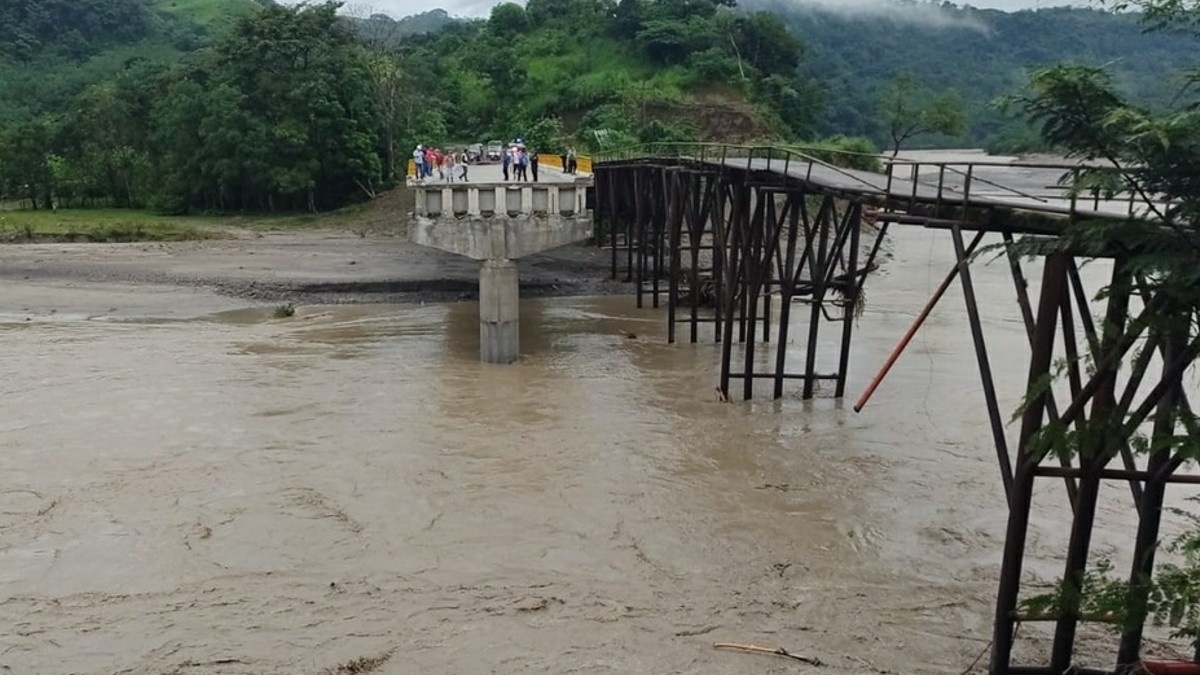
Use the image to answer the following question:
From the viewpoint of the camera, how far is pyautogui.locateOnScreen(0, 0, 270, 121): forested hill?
284ft

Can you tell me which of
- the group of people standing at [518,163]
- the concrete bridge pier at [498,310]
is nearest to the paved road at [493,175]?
the group of people standing at [518,163]

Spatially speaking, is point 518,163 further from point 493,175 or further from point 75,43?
point 75,43

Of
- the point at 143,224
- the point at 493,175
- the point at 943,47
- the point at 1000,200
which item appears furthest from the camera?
the point at 943,47

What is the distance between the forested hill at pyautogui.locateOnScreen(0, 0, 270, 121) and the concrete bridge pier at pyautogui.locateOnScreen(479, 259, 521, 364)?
72.8 m

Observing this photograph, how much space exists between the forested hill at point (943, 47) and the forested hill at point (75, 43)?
55538 millimetres

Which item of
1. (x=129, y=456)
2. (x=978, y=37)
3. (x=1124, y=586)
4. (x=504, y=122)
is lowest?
(x=129, y=456)

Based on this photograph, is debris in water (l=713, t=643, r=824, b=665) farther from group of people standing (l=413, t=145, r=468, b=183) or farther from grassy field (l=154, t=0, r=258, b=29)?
grassy field (l=154, t=0, r=258, b=29)

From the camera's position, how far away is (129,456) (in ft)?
54.0

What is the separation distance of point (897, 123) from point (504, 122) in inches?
961

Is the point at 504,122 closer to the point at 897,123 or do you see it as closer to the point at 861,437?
the point at 897,123

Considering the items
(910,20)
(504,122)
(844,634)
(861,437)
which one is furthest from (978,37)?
(844,634)

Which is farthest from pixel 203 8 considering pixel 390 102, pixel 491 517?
pixel 491 517

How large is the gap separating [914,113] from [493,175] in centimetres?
4216

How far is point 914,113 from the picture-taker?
6450 centimetres
